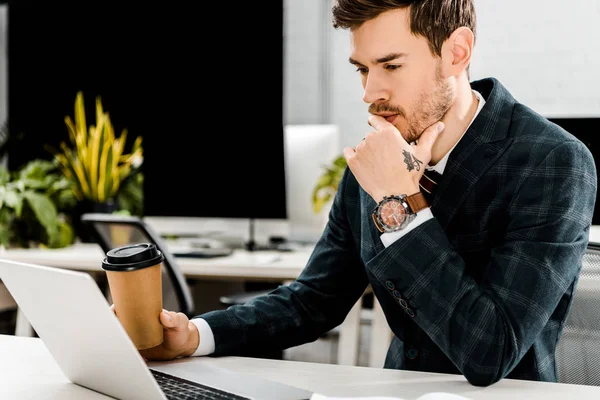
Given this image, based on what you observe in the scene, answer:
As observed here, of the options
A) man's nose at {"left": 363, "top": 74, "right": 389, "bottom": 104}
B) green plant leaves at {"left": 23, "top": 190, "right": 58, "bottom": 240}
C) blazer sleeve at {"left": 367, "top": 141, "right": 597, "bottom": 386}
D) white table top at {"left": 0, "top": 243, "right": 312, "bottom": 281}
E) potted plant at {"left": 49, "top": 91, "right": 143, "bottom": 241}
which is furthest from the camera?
potted plant at {"left": 49, "top": 91, "right": 143, "bottom": 241}

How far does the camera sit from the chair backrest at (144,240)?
2389mm

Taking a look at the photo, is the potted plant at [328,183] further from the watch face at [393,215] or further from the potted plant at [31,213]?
the watch face at [393,215]

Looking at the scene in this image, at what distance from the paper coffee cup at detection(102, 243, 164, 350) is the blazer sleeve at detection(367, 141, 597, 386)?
344 mm

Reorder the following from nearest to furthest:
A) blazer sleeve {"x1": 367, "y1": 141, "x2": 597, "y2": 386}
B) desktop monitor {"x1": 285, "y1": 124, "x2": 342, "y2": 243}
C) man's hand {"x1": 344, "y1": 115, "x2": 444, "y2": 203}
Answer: blazer sleeve {"x1": 367, "y1": 141, "x2": 597, "y2": 386} → man's hand {"x1": 344, "y1": 115, "x2": 444, "y2": 203} → desktop monitor {"x1": 285, "y1": 124, "x2": 342, "y2": 243}

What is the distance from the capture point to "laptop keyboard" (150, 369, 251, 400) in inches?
33.8

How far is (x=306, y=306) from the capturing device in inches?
52.1

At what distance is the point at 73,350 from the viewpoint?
2.93ft

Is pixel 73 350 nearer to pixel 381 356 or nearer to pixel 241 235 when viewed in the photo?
pixel 381 356

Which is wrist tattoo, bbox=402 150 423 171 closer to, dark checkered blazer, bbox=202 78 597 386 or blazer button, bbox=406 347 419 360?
dark checkered blazer, bbox=202 78 597 386

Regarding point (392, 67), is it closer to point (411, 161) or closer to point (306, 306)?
point (411, 161)

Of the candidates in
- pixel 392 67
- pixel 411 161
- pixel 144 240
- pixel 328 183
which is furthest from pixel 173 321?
pixel 328 183

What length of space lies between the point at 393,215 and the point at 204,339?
1.28ft

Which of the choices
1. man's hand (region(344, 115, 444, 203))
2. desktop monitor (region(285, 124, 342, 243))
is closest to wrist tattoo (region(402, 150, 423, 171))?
man's hand (region(344, 115, 444, 203))

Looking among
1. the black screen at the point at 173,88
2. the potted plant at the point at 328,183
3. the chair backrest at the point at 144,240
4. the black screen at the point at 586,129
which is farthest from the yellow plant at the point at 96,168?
the black screen at the point at 586,129
